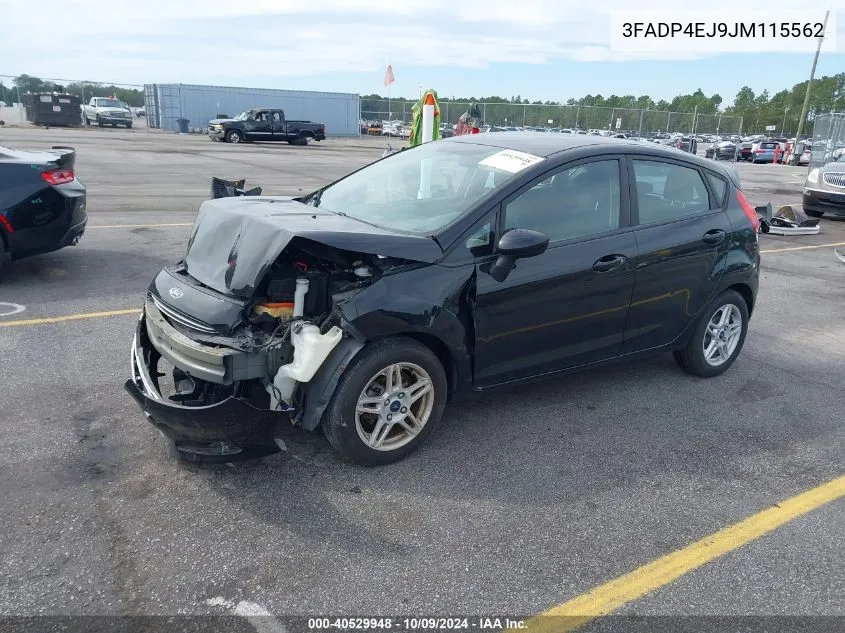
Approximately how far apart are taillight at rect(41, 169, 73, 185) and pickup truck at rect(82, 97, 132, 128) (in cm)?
3669

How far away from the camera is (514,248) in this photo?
3.59 m

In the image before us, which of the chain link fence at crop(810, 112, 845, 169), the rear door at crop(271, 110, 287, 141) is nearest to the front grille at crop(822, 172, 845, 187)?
the chain link fence at crop(810, 112, 845, 169)

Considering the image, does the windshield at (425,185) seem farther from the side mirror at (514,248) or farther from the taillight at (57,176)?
the taillight at (57,176)

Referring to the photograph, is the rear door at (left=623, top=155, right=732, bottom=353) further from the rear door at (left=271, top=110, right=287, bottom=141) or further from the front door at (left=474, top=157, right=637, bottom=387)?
the rear door at (left=271, top=110, right=287, bottom=141)

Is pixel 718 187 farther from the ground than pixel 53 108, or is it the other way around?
pixel 718 187

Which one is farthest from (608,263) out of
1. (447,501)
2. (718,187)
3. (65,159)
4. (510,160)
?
(65,159)

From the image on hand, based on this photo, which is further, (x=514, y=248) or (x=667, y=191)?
(x=667, y=191)

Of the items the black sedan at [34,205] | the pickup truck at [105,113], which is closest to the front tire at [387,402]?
the black sedan at [34,205]

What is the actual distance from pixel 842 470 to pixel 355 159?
24205 millimetres

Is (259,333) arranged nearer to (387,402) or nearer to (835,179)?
(387,402)

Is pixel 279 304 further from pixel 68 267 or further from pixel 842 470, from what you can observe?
pixel 68 267

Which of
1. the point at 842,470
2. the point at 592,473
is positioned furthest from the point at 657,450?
the point at 842,470

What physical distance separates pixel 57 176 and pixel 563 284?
549 centimetres

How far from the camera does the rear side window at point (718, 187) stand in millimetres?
4996
